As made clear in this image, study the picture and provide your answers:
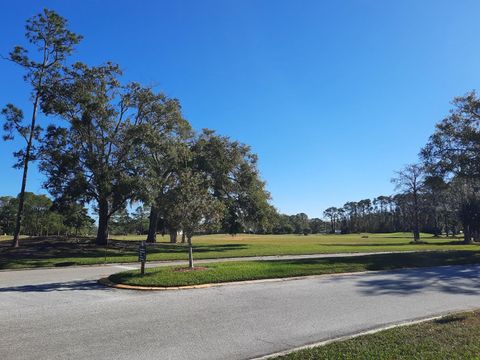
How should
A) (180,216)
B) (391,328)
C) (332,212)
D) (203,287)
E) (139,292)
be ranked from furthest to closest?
(332,212) < (180,216) < (203,287) < (139,292) < (391,328)

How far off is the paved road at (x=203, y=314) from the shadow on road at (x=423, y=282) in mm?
58

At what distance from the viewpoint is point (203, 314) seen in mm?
9648

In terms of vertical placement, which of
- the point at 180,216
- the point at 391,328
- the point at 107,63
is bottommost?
the point at 391,328

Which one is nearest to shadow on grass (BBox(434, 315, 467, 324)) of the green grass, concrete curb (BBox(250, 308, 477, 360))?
concrete curb (BBox(250, 308, 477, 360))

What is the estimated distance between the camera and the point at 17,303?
36.1 ft

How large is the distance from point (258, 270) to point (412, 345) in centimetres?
1027

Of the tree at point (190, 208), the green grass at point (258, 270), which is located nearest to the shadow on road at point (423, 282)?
the green grass at point (258, 270)

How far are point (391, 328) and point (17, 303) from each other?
8790 mm

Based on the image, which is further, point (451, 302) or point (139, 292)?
point (139, 292)

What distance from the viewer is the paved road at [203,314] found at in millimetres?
7086

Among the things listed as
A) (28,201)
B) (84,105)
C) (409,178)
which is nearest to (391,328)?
(84,105)

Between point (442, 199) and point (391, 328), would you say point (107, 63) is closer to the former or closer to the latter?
point (391, 328)

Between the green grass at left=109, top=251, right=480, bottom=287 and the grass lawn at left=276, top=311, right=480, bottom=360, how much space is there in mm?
7746

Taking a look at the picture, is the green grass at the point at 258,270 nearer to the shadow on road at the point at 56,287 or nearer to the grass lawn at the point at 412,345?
the shadow on road at the point at 56,287
